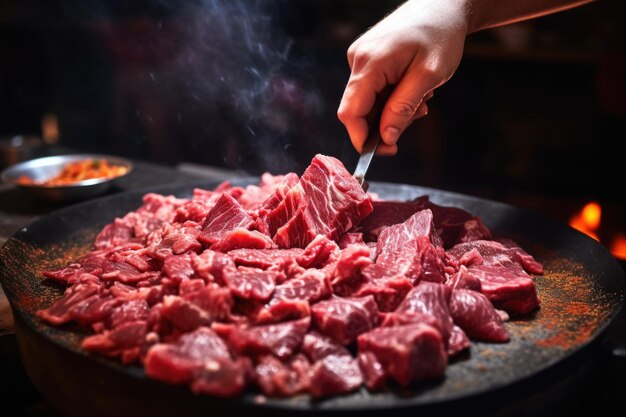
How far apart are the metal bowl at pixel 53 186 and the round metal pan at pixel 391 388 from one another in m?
1.10

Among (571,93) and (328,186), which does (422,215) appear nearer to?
(328,186)

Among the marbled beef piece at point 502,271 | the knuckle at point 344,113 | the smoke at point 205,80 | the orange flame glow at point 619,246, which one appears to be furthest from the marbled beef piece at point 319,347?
the smoke at point 205,80

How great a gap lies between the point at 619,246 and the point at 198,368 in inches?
150

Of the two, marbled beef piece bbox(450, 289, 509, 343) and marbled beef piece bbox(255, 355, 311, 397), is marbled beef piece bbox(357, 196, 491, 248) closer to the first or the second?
marbled beef piece bbox(450, 289, 509, 343)

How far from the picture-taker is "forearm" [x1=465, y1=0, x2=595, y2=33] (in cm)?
393

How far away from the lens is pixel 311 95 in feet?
30.7

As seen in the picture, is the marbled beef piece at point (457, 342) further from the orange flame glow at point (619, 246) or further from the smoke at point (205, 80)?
the smoke at point (205, 80)

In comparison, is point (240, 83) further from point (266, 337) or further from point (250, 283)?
point (266, 337)

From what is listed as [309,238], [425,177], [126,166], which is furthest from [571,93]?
[309,238]

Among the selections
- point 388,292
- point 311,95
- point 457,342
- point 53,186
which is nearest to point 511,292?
point 457,342

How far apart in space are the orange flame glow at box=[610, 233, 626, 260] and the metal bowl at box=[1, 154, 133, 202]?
440cm

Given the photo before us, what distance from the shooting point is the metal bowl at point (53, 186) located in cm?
507

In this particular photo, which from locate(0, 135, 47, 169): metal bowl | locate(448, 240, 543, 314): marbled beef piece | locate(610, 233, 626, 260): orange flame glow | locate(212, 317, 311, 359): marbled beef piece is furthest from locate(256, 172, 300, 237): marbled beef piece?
locate(0, 135, 47, 169): metal bowl

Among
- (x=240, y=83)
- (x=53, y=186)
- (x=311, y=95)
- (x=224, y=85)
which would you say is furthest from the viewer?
(x=311, y=95)
